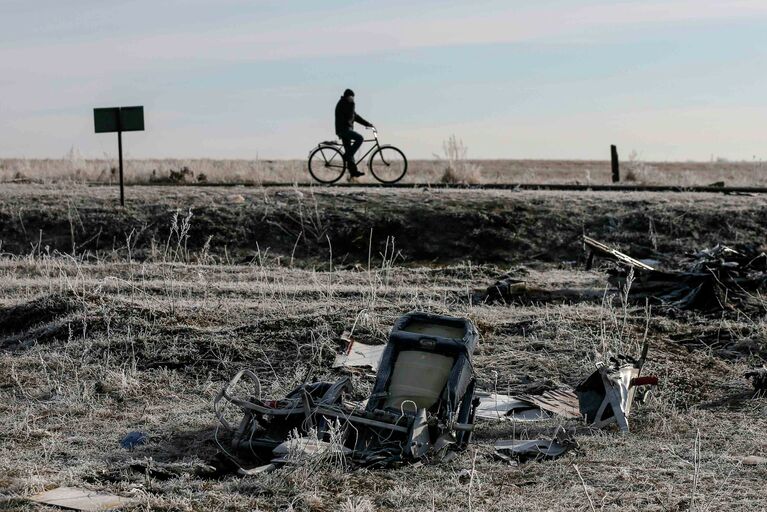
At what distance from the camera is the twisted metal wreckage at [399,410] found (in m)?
5.85

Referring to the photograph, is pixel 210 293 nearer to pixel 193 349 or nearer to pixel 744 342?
pixel 193 349

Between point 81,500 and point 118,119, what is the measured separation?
13.6 m

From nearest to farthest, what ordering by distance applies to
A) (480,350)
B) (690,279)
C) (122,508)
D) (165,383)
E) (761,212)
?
(122,508), (165,383), (480,350), (690,279), (761,212)

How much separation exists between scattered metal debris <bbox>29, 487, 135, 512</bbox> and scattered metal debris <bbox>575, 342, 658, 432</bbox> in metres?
3.09

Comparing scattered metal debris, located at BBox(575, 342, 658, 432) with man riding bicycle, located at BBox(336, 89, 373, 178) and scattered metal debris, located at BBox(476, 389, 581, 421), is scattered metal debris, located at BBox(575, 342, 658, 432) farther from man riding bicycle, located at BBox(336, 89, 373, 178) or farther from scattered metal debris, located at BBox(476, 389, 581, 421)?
man riding bicycle, located at BBox(336, 89, 373, 178)

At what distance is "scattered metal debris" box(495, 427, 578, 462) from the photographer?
20.1 ft

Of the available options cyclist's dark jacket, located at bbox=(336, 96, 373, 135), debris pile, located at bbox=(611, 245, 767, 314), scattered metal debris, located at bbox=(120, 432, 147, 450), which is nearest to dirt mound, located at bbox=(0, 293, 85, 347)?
scattered metal debris, located at bbox=(120, 432, 147, 450)

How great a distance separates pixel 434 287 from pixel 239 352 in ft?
13.1

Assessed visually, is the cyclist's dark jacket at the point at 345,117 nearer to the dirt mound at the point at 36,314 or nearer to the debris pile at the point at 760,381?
the dirt mound at the point at 36,314

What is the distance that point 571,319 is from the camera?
9.44 meters

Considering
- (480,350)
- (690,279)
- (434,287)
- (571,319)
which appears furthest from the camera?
(434,287)

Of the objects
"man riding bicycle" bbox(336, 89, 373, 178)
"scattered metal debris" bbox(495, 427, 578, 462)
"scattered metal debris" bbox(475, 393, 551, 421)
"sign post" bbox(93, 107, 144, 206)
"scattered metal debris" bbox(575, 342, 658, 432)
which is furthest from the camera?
"man riding bicycle" bbox(336, 89, 373, 178)

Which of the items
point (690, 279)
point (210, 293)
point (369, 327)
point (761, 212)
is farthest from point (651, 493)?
point (761, 212)

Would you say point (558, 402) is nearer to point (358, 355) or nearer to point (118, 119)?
point (358, 355)
